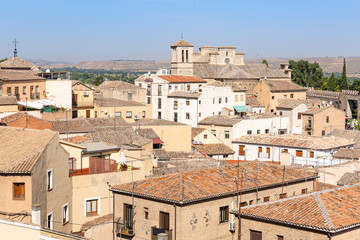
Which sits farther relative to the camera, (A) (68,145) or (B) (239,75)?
(B) (239,75)

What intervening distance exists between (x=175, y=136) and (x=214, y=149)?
3160 mm

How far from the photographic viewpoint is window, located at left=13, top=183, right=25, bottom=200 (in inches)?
749

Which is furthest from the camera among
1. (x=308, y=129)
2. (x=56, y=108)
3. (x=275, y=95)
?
(x=275, y=95)

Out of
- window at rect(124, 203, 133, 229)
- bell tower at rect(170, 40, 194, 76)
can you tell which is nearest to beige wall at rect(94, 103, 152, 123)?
bell tower at rect(170, 40, 194, 76)

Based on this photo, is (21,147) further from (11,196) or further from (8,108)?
(8,108)

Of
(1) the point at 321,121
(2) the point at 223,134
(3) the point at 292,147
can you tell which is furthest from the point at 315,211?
(1) the point at 321,121

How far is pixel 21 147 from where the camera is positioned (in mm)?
20516

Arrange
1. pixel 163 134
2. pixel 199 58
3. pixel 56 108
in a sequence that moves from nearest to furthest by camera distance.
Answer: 1. pixel 56 108
2. pixel 163 134
3. pixel 199 58

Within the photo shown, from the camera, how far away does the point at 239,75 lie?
72.6 metres

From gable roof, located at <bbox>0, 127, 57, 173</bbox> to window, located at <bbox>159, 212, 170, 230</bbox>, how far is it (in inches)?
173

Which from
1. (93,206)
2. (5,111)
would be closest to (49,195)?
(93,206)

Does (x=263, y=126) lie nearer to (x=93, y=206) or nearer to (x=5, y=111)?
(x=5, y=111)

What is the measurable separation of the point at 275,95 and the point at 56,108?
3318 centimetres

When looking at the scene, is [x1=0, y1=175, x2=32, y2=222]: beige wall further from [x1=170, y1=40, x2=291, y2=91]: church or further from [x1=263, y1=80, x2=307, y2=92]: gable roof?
[x1=170, y1=40, x2=291, y2=91]: church
